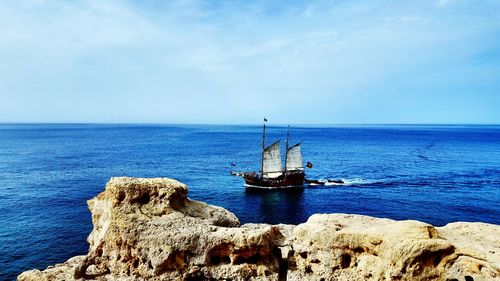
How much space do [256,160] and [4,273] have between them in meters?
84.5

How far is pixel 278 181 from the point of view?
255 feet


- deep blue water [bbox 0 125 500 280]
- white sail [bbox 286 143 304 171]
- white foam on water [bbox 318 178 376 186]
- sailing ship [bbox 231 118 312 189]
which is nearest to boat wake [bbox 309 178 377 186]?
white foam on water [bbox 318 178 376 186]

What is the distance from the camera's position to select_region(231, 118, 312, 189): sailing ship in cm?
7575

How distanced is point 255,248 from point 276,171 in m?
66.4

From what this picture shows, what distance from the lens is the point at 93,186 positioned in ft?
219

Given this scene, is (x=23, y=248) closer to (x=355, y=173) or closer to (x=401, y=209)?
(x=401, y=209)

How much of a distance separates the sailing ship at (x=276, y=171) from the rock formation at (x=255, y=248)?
55.8 m

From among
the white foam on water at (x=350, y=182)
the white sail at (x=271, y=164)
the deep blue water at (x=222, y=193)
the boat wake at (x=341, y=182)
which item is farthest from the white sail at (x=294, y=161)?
the deep blue water at (x=222, y=193)

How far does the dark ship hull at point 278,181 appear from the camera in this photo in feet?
246

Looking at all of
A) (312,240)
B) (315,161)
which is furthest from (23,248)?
(315,161)

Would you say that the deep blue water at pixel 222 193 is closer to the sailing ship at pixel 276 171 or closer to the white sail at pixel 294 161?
the sailing ship at pixel 276 171

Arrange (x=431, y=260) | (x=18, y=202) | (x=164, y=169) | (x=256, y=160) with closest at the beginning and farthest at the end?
(x=431, y=260)
(x=18, y=202)
(x=164, y=169)
(x=256, y=160)

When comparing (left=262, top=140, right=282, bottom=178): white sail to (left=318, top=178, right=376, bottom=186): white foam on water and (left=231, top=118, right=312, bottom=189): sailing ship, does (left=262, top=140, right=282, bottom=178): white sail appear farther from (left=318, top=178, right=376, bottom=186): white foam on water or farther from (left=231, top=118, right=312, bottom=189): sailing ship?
(left=318, top=178, right=376, bottom=186): white foam on water

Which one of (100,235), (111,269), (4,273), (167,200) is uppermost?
(167,200)
